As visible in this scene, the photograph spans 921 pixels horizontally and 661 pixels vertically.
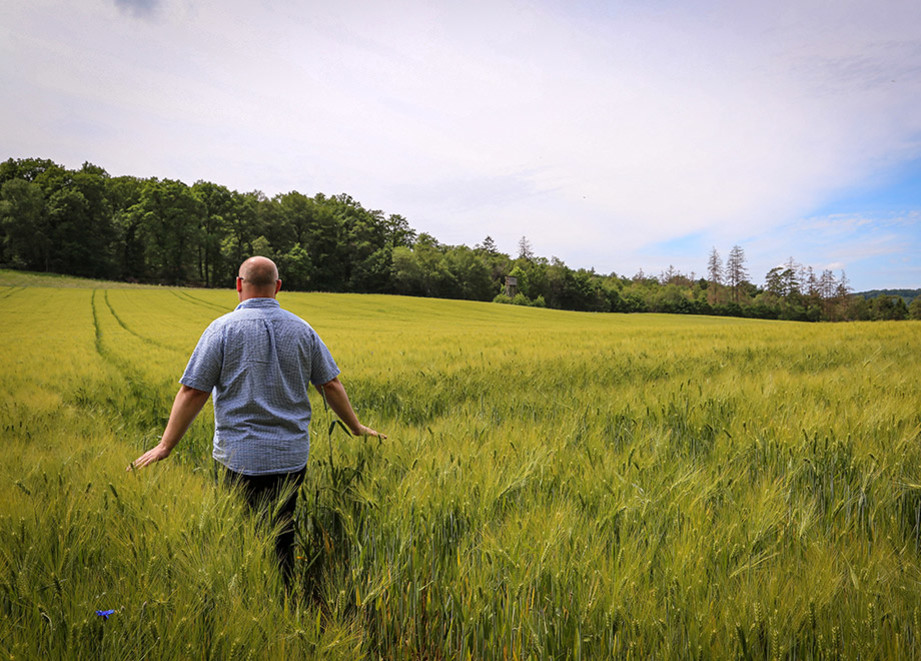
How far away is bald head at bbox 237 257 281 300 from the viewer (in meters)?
2.47

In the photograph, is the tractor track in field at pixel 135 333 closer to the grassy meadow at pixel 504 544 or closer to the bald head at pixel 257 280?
the grassy meadow at pixel 504 544

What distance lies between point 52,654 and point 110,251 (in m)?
75.2

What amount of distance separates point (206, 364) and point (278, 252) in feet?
255

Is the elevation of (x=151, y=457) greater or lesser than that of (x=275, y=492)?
greater

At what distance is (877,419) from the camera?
289cm

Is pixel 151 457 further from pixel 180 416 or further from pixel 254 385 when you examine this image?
pixel 254 385

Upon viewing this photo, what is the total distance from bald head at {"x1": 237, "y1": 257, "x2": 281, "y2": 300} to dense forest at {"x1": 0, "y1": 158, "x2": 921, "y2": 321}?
195 ft

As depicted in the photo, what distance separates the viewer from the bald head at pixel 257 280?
2.47 meters

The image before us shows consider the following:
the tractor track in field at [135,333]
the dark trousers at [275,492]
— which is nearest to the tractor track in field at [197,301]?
the tractor track in field at [135,333]

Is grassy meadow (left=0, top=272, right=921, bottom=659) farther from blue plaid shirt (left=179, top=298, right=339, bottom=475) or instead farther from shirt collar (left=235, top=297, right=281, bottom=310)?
shirt collar (left=235, top=297, right=281, bottom=310)

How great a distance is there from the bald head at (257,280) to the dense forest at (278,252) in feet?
195

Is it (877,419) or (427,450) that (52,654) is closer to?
(427,450)

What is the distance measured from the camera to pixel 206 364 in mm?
2254

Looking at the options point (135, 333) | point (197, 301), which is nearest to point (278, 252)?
point (197, 301)
